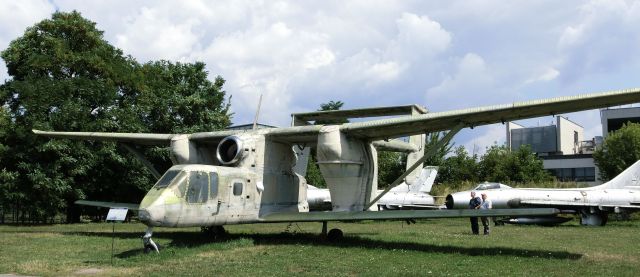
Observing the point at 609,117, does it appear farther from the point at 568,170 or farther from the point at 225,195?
the point at 225,195

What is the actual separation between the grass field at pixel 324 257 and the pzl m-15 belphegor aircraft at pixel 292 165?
2.84ft

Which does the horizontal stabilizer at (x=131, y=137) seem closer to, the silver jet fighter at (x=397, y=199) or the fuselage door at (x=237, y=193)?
the fuselage door at (x=237, y=193)

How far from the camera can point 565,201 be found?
1127 inches

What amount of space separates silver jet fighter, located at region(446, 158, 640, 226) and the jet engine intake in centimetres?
1465

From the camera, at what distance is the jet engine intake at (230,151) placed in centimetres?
1591

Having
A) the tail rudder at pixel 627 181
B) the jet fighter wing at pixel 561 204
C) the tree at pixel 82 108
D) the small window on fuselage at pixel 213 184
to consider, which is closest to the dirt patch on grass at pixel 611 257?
the small window on fuselage at pixel 213 184

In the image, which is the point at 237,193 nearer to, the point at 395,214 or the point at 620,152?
the point at 395,214

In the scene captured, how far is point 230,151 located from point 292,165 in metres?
2.53

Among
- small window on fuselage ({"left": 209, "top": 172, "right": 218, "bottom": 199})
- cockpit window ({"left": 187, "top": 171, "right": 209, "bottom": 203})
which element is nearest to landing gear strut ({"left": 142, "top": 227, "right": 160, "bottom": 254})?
cockpit window ({"left": 187, "top": 171, "right": 209, "bottom": 203})

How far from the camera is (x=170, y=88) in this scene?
34.5 meters

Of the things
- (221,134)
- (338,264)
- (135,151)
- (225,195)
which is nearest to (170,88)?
(135,151)

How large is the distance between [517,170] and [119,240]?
41.9 meters

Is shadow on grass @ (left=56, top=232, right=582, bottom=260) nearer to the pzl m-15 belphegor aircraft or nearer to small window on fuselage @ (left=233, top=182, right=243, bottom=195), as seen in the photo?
the pzl m-15 belphegor aircraft

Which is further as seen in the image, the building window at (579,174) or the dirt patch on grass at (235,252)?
the building window at (579,174)
